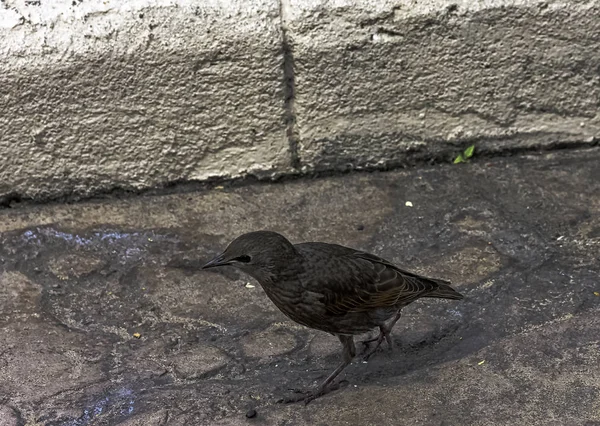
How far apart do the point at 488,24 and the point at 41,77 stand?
231cm

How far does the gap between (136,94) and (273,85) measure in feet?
2.33

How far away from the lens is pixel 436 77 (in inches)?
199

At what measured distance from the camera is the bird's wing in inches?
148

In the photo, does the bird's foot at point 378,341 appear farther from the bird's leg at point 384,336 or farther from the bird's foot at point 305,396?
the bird's foot at point 305,396

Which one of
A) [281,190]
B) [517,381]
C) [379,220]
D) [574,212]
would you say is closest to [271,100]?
[281,190]

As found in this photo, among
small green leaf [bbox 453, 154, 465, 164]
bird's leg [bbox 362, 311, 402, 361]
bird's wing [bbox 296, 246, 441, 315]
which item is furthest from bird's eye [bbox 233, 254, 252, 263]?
small green leaf [bbox 453, 154, 465, 164]

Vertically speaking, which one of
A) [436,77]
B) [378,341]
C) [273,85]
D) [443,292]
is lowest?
[378,341]

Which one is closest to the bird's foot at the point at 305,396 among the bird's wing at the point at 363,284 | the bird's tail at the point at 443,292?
the bird's wing at the point at 363,284

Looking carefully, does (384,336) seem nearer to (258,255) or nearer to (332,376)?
(332,376)

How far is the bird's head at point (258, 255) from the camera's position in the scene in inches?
145

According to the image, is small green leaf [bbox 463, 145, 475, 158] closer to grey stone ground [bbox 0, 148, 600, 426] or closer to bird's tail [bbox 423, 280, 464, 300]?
grey stone ground [bbox 0, 148, 600, 426]

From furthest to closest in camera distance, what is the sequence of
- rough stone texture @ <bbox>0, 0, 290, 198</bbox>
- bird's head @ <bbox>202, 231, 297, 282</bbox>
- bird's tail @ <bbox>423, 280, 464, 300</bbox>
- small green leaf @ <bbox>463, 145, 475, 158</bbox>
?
small green leaf @ <bbox>463, 145, 475, 158</bbox> → rough stone texture @ <bbox>0, 0, 290, 198</bbox> → bird's tail @ <bbox>423, 280, 464, 300</bbox> → bird's head @ <bbox>202, 231, 297, 282</bbox>

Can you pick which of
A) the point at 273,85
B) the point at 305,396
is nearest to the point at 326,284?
the point at 305,396

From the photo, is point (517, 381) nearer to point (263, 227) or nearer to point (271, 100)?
point (263, 227)
